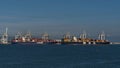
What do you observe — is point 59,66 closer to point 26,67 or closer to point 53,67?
point 53,67

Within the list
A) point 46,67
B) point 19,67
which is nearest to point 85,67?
point 46,67

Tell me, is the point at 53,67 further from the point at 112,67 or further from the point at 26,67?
the point at 112,67

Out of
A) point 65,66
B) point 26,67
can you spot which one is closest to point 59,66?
→ point 65,66

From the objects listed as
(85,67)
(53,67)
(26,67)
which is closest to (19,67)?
(26,67)

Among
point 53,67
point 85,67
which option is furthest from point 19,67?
point 85,67

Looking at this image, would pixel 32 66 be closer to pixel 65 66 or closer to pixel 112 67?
pixel 65 66

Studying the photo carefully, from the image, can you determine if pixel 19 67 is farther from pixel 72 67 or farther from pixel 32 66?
pixel 72 67
